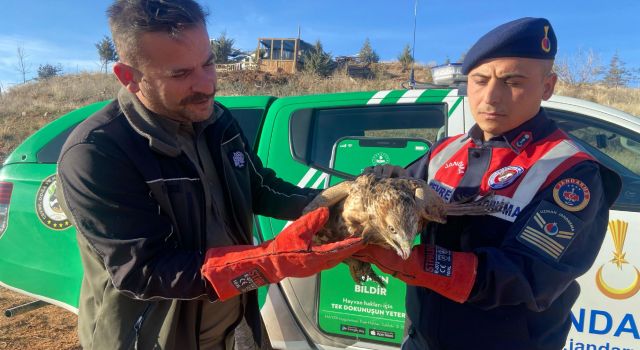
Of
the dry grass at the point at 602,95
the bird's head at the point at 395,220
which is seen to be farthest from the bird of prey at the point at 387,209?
the dry grass at the point at 602,95

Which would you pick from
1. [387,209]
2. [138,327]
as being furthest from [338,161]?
[138,327]

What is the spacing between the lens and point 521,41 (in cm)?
152

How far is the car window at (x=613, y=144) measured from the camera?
2.55 meters

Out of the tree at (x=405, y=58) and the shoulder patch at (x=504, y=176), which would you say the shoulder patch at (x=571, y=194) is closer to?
the shoulder patch at (x=504, y=176)

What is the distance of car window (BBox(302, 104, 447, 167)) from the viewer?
3.06 metres

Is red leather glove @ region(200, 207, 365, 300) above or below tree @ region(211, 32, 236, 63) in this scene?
below

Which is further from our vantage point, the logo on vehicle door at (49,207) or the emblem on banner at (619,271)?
the logo on vehicle door at (49,207)

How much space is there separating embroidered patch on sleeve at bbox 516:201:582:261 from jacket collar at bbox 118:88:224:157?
1296 millimetres

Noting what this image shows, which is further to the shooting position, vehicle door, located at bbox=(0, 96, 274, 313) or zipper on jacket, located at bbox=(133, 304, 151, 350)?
vehicle door, located at bbox=(0, 96, 274, 313)

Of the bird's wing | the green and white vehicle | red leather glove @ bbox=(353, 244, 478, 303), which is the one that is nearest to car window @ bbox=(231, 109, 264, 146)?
the green and white vehicle

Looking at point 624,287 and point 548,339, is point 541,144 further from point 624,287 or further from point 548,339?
point 624,287

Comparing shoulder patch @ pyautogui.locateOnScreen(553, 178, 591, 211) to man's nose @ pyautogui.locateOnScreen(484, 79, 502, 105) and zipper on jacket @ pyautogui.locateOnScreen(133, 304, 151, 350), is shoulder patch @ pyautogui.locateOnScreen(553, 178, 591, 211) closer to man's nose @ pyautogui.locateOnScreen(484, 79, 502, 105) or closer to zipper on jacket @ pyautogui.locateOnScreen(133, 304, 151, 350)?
man's nose @ pyautogui.locateOnScreen(484, 79, 502, 105)

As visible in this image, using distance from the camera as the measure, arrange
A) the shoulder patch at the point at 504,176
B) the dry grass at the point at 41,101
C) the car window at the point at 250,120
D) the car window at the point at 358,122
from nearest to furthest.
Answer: the shoulder patch at the point at 504,176
the car window at the point at 358,122
the car window at the point at 250,120
the dry grass at the point at 41,101

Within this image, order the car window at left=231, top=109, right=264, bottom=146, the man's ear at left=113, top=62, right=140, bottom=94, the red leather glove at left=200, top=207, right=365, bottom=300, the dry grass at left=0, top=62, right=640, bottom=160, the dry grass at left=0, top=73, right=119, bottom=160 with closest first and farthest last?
the red leather glove at left=200, top=207, right=365, bottom=300
the man's ear at left=113, top=62, right=140, bottom=94
the car window at left=231, top=109, right=264, bottom=146
the dry grass at left=0, top=62, right=640, bottom=160
the dry grass at left=0, top=73, right=119, bottom=160
